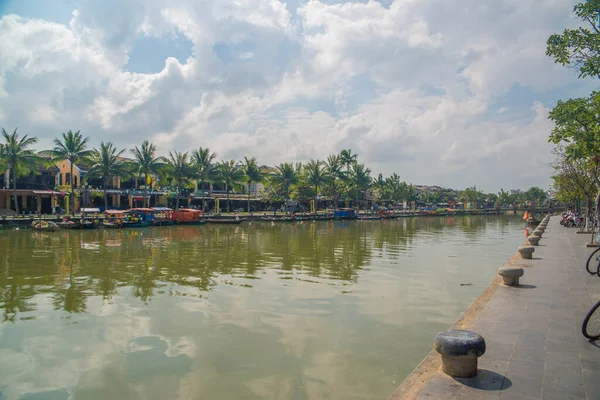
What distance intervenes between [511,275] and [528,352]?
17.8 ft

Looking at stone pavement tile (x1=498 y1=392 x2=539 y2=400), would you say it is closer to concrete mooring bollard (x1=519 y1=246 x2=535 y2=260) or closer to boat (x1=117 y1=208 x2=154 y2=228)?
concrete mooring bollard (x1=519 y1=246 x2=535 y2=260)

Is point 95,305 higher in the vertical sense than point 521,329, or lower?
lower

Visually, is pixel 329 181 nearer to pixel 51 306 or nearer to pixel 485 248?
pixel 485 248

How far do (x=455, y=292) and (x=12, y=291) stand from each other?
579 inches

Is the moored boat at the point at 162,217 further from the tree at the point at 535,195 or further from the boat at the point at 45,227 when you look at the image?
the tree at the point at 535,195

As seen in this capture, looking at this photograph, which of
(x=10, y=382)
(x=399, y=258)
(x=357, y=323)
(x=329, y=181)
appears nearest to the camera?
(x=10, y=382)

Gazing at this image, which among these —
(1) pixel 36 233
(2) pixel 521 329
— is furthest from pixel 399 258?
(1) pixel 36 233

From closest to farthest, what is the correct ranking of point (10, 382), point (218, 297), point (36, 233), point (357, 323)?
1. point (10, 382)
2. point (357, 323)
3. point (218, 297)
4. point (36, 233)

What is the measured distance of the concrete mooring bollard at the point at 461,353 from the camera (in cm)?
548

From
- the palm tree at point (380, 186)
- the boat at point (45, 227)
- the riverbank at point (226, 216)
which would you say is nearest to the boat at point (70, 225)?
the boat at point (45, 227)

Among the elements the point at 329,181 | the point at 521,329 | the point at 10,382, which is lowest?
the point at 10,382

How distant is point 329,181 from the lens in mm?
75312

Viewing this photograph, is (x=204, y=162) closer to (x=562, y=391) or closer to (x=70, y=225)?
(x=70, y=225)

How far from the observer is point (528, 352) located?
6.40m
